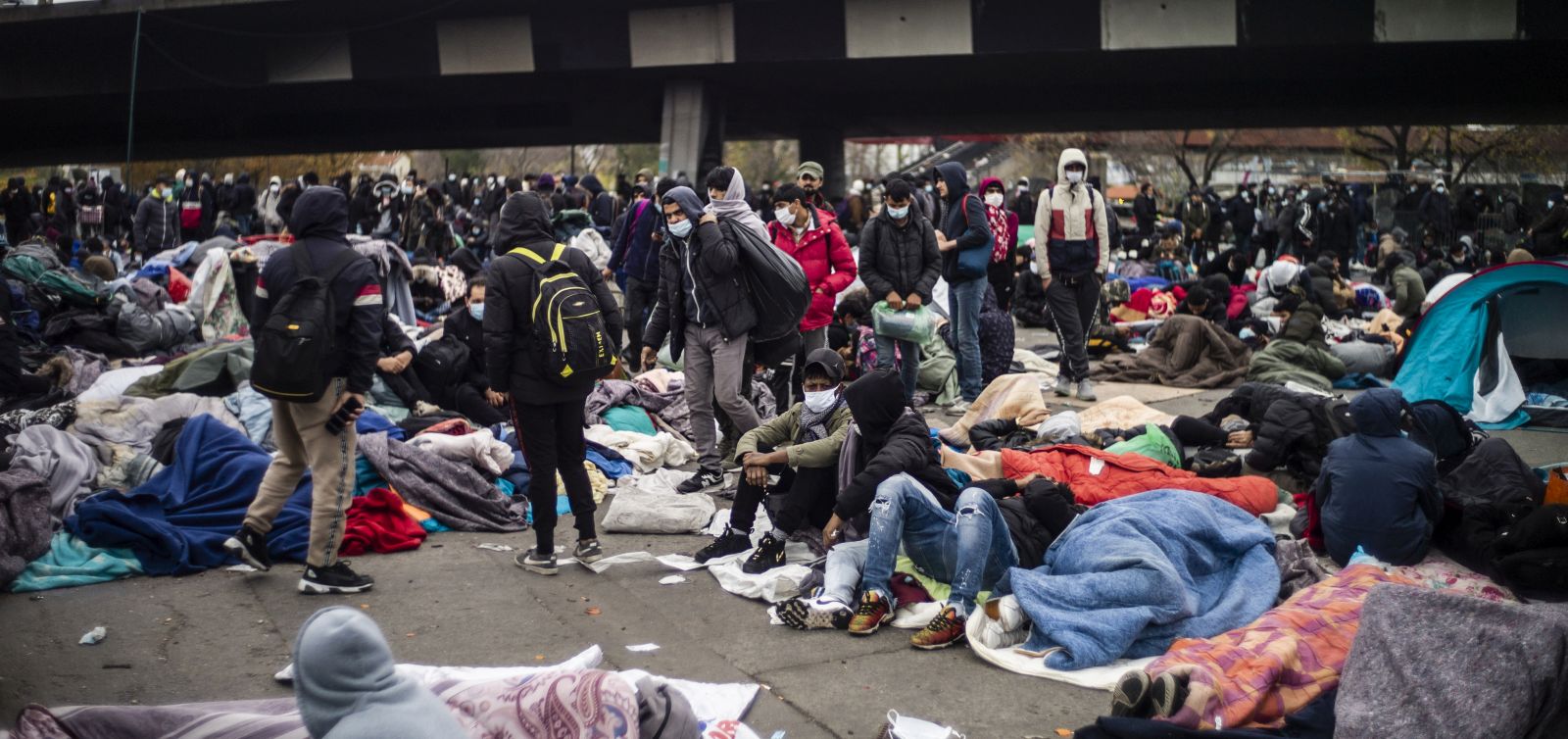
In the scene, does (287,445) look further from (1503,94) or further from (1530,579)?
(1503,94)

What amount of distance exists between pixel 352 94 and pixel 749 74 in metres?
9.23

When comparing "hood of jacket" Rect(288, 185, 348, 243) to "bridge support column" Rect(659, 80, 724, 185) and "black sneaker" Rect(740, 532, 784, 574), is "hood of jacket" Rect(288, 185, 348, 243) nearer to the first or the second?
"black sneaker" Rect(740, 532, 784, 574)

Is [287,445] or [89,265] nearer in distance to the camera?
[287,445]

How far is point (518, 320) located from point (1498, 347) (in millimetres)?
7715

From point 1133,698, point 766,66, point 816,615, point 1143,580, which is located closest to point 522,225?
point 816,615

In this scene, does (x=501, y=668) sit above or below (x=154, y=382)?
below

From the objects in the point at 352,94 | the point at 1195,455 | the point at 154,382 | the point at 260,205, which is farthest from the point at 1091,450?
the point at 352,94

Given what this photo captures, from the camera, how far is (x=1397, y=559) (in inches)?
236

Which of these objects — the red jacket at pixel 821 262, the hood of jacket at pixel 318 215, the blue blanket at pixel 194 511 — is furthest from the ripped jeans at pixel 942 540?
the red jacket at pixel 821 262

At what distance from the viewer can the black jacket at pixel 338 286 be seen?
5.83 meters

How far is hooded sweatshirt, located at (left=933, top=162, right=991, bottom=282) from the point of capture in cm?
1020

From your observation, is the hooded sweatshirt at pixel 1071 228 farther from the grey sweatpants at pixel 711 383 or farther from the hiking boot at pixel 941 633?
the hiking boot at pixel 941 633

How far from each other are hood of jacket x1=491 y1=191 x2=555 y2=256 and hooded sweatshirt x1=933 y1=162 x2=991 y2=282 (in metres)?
4.63

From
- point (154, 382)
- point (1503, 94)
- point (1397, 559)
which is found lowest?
point (1397, 559)
